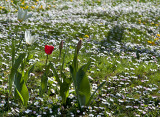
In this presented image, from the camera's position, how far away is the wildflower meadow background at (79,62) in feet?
11.6

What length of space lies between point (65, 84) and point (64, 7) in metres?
8.59

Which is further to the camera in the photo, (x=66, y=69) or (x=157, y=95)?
(x=66, y=69)

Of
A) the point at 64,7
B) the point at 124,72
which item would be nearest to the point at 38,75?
the point at 124,72

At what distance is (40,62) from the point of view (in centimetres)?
556

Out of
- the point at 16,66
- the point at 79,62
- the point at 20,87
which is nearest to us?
the point at 16,66

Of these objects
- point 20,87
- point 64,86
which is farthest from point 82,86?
point 20,87

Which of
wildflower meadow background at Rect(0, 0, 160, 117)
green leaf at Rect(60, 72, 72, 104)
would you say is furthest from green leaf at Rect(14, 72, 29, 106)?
green leaf at Rect(60, 72, 72, 104)

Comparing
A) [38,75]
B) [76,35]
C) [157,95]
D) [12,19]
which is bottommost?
[157,95]

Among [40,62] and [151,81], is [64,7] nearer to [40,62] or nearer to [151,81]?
[40,62]

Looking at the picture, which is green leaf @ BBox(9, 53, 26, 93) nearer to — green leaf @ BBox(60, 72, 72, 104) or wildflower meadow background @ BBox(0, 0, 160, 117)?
wildflower meadow background @ BBox(0, 0, 160, 117)

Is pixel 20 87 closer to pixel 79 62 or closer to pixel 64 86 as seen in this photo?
pixel 64 86

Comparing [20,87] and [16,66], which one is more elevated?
[16,66]

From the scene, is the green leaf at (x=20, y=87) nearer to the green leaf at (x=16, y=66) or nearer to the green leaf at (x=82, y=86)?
the green leaf at (x=16, y=66)

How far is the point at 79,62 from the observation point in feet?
18.9
